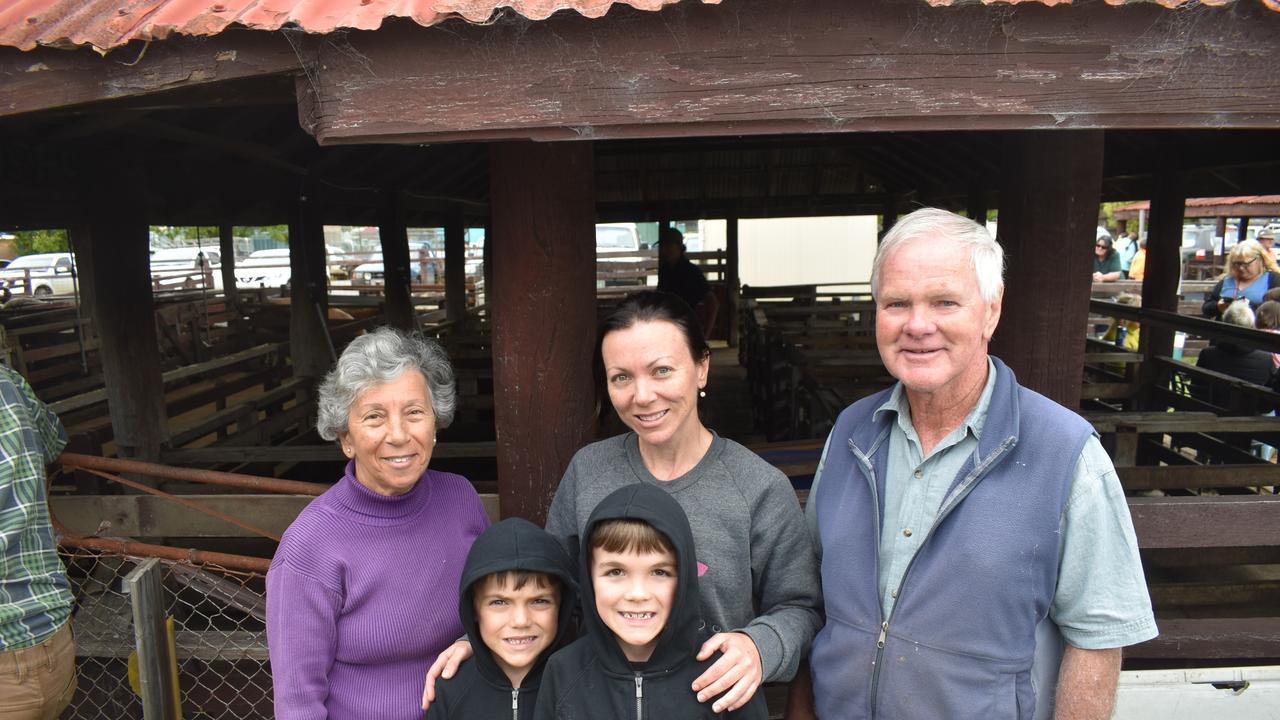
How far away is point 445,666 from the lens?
6.15 ft

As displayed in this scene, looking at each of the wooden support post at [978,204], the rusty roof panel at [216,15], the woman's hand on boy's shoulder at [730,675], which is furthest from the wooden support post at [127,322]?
the wooden support post at [978,204]

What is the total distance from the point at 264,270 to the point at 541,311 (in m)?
33.8

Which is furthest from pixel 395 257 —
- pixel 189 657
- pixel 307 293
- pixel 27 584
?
pixel 27 584

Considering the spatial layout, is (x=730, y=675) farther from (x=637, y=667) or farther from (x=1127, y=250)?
(x=1127, y=250)

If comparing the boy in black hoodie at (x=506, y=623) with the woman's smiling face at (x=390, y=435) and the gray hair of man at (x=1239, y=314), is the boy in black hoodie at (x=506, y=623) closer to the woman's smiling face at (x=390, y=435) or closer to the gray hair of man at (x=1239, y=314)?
the woman's smiling face at (x=390, y=435)

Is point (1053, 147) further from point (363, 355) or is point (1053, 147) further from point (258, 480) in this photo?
point (258, 480)

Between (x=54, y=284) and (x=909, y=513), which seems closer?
(x=909, y=513)

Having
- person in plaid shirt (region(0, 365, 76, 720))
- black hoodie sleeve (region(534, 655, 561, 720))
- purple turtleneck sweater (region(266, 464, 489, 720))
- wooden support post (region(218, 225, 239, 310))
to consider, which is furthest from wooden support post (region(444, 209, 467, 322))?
black hoodie sleeve (region(534, 655, 561, 720))

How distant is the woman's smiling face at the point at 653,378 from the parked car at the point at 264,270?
96.9ft

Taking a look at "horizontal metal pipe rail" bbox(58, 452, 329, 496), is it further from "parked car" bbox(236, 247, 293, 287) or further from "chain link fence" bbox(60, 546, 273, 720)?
"parked car" bbox(236, 247, 293, 287)

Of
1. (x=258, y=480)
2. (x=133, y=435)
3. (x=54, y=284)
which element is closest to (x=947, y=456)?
(x=258, y=480)

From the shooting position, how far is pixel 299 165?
6.56 meters

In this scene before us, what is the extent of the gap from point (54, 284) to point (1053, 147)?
100ft

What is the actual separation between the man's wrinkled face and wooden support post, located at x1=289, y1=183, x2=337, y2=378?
705 cm
